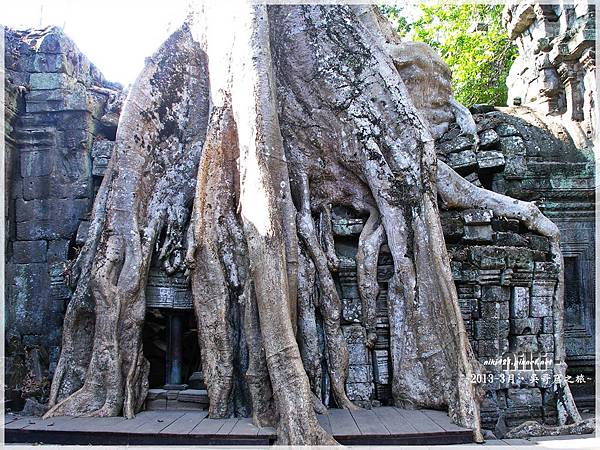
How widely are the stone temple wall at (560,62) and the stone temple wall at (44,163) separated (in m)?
4.79

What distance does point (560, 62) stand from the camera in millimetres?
6320

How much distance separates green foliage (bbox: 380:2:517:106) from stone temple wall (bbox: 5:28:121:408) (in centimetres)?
797

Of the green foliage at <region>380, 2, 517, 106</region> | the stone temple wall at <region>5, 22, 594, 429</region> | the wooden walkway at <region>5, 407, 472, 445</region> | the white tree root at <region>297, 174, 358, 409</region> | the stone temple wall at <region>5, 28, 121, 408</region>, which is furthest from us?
the green foliage at <region>380, 2, 517, 106</region>

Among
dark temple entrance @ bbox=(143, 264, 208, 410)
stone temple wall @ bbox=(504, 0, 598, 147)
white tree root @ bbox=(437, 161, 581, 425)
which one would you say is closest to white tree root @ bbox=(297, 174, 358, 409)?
dark temple entrance @ bbox=(143, 264, 208, 410)

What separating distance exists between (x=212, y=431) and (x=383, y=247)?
73.4 inches

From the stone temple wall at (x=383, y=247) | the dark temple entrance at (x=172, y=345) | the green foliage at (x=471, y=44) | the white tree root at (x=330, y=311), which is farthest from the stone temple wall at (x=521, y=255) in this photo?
the green foliage at (x=471, y=44)

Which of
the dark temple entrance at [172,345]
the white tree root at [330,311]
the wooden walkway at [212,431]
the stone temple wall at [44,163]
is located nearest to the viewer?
the wooden walkway at [212,431]

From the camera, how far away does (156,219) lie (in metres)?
4.47

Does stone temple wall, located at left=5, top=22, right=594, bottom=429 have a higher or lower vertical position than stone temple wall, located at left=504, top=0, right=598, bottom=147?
lower

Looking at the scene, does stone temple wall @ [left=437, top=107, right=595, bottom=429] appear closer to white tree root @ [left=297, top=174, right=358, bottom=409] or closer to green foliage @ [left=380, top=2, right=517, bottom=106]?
white tree root @ [left=297, top=174, right=358, bottom=409]

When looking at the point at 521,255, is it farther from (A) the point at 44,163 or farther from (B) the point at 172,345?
(A) the point at 44,163

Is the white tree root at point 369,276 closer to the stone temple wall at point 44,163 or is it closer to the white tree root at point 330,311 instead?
the white tree root at point 330,311

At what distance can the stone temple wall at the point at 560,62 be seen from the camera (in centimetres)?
591

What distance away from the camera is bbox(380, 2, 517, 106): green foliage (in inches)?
437
